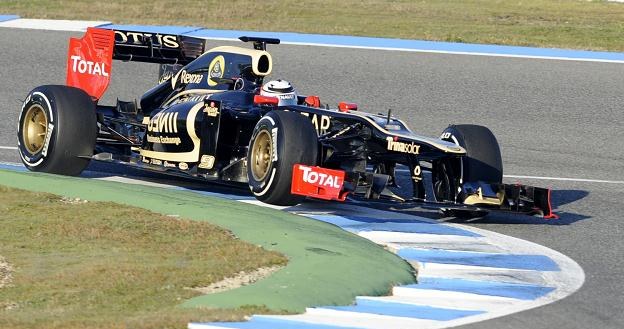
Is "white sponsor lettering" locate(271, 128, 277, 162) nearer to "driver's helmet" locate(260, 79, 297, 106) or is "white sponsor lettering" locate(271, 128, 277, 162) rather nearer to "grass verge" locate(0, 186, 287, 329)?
"grass verge" locate(0, 186, 287, 329)

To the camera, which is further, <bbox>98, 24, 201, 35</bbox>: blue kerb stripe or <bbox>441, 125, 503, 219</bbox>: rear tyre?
<bbox>98, 24, 201, 35</bbox>: blue kerb stripe

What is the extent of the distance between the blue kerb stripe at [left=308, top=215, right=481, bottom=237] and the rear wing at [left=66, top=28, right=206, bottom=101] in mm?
3032

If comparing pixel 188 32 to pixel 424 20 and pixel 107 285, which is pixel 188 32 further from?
pixel 107 285

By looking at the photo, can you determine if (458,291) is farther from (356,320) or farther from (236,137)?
(236,137)

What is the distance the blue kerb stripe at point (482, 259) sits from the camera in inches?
359

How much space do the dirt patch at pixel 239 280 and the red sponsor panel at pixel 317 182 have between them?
1.62 metres

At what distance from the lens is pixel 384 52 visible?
63.9 feet

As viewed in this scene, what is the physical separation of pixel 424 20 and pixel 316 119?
12494 mm

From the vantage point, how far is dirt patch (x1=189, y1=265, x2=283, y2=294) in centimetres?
767

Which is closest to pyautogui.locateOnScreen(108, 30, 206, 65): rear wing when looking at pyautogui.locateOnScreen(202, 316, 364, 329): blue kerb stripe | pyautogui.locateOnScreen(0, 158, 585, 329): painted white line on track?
pyautogui.locateOnScreen(0, 158, 585, 329): painted white line on track

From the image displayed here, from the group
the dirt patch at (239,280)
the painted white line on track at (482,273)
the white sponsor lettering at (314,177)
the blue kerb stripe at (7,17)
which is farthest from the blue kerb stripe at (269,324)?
the blue kerb stripe at (7,17)

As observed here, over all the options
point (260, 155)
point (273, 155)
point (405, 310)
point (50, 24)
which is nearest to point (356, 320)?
point (405, 310)

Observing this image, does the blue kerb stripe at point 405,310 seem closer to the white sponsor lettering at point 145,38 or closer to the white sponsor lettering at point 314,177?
the white sponsor lettering at point 314,177

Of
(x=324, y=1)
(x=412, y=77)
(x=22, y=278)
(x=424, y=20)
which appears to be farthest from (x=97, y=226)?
(x=324, y=1)
